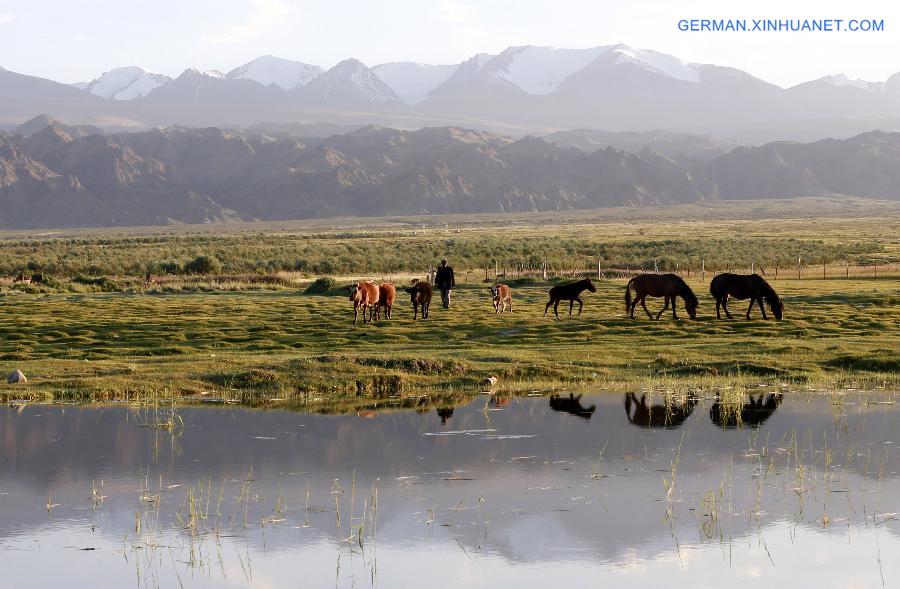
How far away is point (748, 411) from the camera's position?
23.1 metres

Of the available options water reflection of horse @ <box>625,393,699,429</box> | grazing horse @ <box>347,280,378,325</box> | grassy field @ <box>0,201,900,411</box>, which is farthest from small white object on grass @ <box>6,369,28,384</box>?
water reflection of horse @ <box>625,393,699,429</box>

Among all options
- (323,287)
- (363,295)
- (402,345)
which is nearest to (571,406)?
(402,345)

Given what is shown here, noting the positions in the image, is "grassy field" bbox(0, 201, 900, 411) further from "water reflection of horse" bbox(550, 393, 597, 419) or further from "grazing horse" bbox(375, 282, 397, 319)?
"water reflection of horse" bbox(550, 393, 597, 419)

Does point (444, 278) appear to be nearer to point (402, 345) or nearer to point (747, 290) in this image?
point (402, 345)

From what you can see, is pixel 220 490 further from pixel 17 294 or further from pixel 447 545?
pixel 17 294

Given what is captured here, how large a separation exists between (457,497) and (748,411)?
860 cm

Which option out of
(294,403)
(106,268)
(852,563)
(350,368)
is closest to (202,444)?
(294,403)

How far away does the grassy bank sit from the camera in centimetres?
2583

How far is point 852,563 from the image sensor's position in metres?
13.6

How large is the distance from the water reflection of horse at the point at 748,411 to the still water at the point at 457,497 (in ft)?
0.36

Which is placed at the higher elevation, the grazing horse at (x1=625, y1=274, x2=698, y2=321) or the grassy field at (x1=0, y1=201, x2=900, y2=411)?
the grazing horse at (x1=625, y1=274, x2=698, y2=321)

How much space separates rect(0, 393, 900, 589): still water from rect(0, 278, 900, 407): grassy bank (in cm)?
237

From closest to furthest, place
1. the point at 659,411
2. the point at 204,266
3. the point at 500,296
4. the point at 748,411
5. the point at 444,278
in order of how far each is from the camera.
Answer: the point at 748,411, the point at 659,411, the point at 500,296, the point at 444,278, the point at 204,266

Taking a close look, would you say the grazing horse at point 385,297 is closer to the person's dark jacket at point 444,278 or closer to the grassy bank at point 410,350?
the grassy bank at point 410,350
